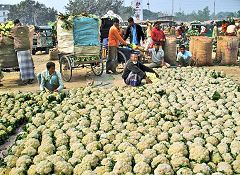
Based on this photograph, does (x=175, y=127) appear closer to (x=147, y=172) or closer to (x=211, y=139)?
(x=211, y=139)

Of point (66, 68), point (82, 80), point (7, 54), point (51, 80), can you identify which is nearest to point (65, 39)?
point (66, 68)

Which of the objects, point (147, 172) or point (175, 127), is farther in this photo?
point (175, 127)

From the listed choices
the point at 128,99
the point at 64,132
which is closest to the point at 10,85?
the point at 128,99

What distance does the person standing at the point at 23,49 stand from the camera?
9727 millimetres

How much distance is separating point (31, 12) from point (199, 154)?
8159 centimetres

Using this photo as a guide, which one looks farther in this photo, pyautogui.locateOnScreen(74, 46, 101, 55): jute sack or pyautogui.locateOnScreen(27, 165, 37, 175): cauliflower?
pyautogui.locateOnScreen(74, 46, 101, 55): jute sack

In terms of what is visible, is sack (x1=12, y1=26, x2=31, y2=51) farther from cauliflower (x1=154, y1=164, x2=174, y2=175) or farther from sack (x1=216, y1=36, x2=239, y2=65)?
cauliflower (x1=154, y1=164, x2=174, y2=175)

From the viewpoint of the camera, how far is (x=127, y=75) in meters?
8.38

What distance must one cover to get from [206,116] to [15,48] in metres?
6.40

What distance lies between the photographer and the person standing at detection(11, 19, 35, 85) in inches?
383

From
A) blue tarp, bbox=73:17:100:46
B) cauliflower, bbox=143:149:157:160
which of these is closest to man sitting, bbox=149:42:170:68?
blue tarp, bbox=73:17:100:46

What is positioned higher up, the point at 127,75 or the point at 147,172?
the point at 127,75

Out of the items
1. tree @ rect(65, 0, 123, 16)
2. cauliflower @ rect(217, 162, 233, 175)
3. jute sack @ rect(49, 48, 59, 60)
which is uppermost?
tree @ rect(65, 0, 123, 16)

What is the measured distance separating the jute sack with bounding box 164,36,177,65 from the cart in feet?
11.1
